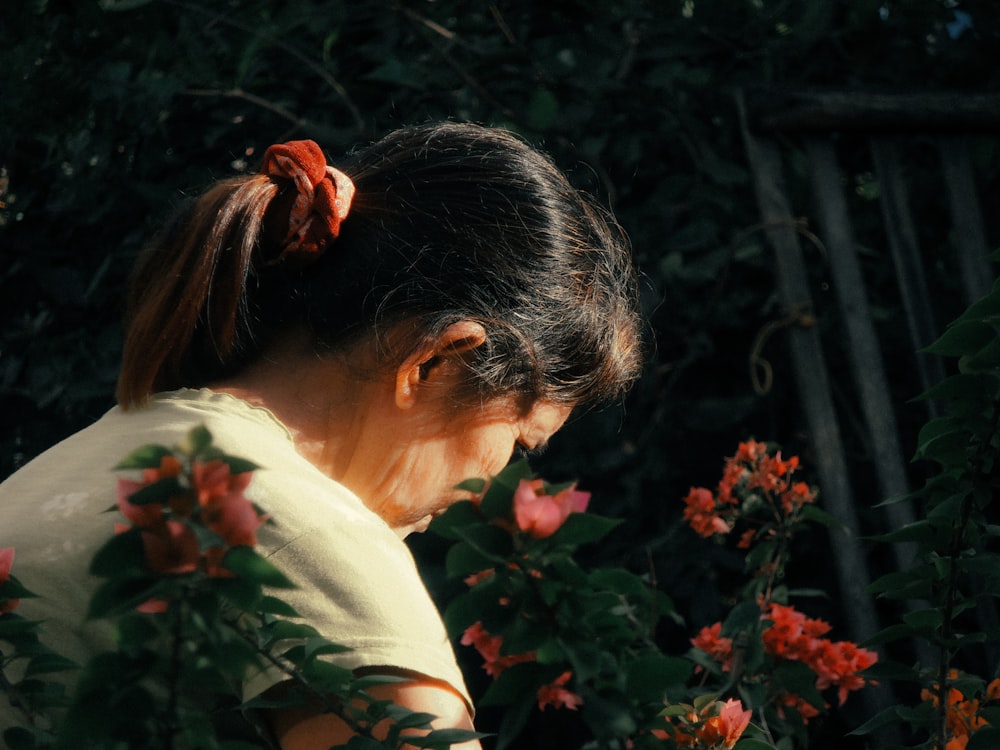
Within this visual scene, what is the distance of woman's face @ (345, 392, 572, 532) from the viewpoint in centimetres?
158

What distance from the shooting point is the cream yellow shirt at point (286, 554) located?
111cm

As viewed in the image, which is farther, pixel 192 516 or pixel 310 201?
pixel 310 201

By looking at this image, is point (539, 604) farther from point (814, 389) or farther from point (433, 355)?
point (814, 389)

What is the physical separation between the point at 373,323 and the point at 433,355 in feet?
0.28

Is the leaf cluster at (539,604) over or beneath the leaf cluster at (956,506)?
over

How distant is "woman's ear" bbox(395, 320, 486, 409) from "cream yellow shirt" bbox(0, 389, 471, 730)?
0.24m

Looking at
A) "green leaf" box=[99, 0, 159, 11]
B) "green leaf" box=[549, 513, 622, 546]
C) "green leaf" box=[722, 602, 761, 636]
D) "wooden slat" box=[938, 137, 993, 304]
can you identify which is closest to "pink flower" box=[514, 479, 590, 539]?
"green leaf" box=[549, 513, 622, 546]

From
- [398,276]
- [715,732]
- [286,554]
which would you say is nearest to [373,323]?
[398,276]

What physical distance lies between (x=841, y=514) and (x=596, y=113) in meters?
1.12

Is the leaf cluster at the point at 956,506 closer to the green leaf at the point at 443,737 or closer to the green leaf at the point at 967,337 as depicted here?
the green leaf at the point at 967,337

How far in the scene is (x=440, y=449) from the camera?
1.61 meters

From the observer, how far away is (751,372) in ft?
9.20

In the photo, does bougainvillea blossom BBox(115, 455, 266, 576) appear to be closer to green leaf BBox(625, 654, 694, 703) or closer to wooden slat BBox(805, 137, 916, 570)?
green leaf BBox(625, 654, 694, 703)

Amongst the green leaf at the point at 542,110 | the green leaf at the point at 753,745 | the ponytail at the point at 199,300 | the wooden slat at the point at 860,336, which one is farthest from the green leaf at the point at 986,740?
the green leaf at the point at 542,110
